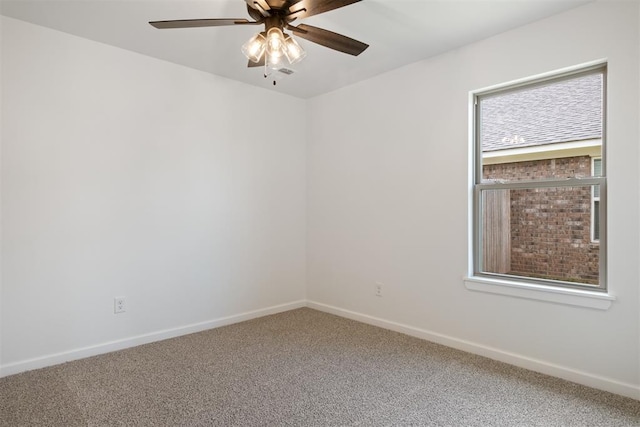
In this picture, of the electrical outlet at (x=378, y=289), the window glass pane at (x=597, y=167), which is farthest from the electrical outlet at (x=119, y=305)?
the window glass pane at (x=597, y=167)

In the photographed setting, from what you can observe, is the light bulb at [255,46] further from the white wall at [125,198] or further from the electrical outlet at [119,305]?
the electrical outlet at [119,305]

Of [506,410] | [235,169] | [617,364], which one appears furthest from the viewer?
[235,169]

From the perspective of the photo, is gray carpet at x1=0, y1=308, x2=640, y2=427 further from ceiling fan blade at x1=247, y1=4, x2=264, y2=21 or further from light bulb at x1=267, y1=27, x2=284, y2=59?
ceiling fan blade at x1=247, y1=4, x2=264, y2=21

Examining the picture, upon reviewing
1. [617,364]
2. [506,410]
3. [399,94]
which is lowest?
[506,410]

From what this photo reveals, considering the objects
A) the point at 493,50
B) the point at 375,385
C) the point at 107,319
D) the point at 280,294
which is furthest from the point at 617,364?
the point at 107,319

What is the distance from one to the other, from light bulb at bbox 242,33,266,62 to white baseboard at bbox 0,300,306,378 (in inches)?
95.7

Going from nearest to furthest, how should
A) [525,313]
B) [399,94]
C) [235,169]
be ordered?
[525,313], [399,94], [235,169]

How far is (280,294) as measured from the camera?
4078 millimetres

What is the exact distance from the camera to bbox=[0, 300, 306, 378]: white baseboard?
100.0 inches

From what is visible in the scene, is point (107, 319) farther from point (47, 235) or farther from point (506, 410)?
point (506, 410)

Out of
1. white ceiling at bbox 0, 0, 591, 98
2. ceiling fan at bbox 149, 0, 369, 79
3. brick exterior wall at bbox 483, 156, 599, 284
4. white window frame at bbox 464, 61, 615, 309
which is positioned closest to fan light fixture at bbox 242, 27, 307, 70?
ceiling fan at bbox 149, 0, 369, 79

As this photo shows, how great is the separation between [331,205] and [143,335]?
2177 mm

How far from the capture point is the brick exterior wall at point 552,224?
2.49 m

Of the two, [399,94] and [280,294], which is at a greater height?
[399,94]
